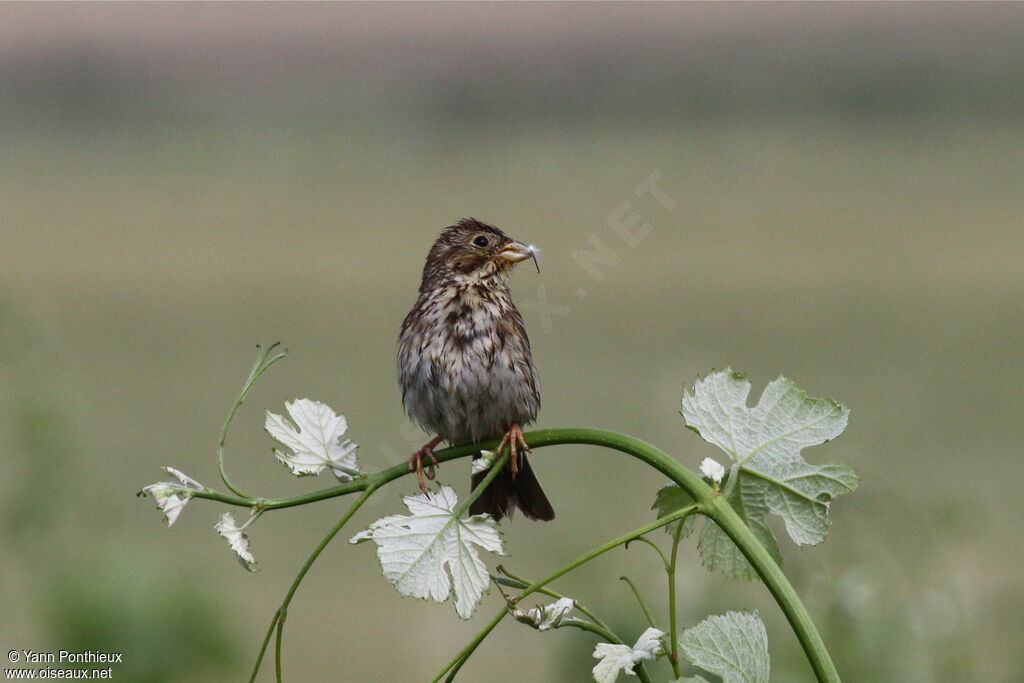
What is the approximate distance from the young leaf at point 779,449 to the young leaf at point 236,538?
0.41m

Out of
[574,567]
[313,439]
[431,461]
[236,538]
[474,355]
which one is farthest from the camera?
[474,355]

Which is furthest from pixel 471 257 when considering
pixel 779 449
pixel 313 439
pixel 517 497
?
pixel 779 449

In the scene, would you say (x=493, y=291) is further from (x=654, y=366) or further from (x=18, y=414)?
(x=654, y=366)

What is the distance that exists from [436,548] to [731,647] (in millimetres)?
266

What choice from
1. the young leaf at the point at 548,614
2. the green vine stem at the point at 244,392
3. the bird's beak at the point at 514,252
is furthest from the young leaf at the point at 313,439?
the bird's beak at the point at 514,252

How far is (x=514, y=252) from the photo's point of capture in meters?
2.28

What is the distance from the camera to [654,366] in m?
10.1

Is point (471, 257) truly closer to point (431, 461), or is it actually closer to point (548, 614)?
point (431, 461)

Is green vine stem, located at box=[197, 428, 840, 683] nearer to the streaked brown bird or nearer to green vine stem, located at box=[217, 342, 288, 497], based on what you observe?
green vine stem, located at box=[217, 342, 288, 497]

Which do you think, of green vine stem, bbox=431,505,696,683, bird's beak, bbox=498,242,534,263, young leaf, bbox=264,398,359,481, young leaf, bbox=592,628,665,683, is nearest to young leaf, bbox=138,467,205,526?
young leaf, bbox=264,398,359,481

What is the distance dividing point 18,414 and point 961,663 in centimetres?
229

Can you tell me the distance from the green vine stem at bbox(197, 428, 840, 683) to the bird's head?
1211 millimetres

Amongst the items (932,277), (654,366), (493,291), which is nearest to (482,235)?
(493,291)

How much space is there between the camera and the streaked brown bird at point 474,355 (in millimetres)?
2188
